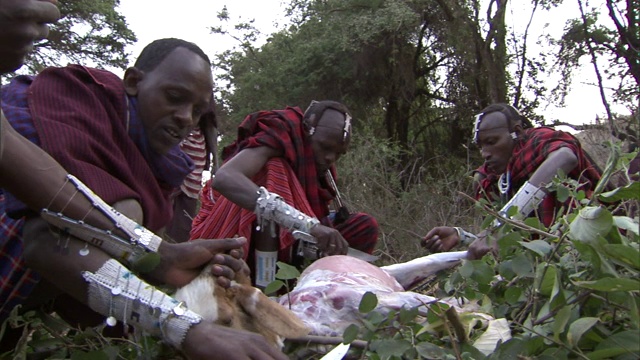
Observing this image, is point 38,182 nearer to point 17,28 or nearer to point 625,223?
point 17,28

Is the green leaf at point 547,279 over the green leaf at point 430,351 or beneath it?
over

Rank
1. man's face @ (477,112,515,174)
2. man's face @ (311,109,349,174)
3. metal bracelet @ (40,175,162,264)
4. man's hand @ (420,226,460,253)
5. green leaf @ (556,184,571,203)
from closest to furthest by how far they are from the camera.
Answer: metal bracelet @ (40,175,162,264) → green leaf @ (556,184,571,203) → man's hand @ (420,226,460,253) → man's face @ (311,109,349,174) → man's face @ (477,112,515,174)

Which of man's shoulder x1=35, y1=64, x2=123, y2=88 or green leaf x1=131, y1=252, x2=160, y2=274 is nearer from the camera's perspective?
green leaf x1=131, y1=252, x2=160, y2=274

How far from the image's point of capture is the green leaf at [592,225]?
1.16 metres

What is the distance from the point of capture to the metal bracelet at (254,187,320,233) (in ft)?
10.2

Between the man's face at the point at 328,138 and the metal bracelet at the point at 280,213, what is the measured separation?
0.50 metres

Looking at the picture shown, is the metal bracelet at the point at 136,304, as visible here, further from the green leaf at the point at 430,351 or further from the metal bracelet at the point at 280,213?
the metal bracelet at the point at 280,213

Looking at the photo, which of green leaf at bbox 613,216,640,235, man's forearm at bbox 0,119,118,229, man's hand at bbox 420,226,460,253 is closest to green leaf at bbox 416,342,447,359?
green leaf at bbox 613,216,640,235

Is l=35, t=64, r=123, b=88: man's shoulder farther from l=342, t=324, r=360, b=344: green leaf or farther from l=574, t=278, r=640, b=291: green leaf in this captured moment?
l=574, t=278, r=640, b=291: green leaf

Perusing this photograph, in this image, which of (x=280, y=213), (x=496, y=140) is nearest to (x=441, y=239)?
(x=280, y=213)

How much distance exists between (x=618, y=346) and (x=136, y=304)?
926 millimetres

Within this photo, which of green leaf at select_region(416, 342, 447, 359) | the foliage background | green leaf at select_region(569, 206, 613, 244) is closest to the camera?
green leaf at select_region(569, 206, 613, 244)

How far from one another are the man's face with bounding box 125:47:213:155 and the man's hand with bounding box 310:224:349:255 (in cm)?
115

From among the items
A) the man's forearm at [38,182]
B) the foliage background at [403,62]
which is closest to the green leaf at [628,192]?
the man's forearm at [38,182]
